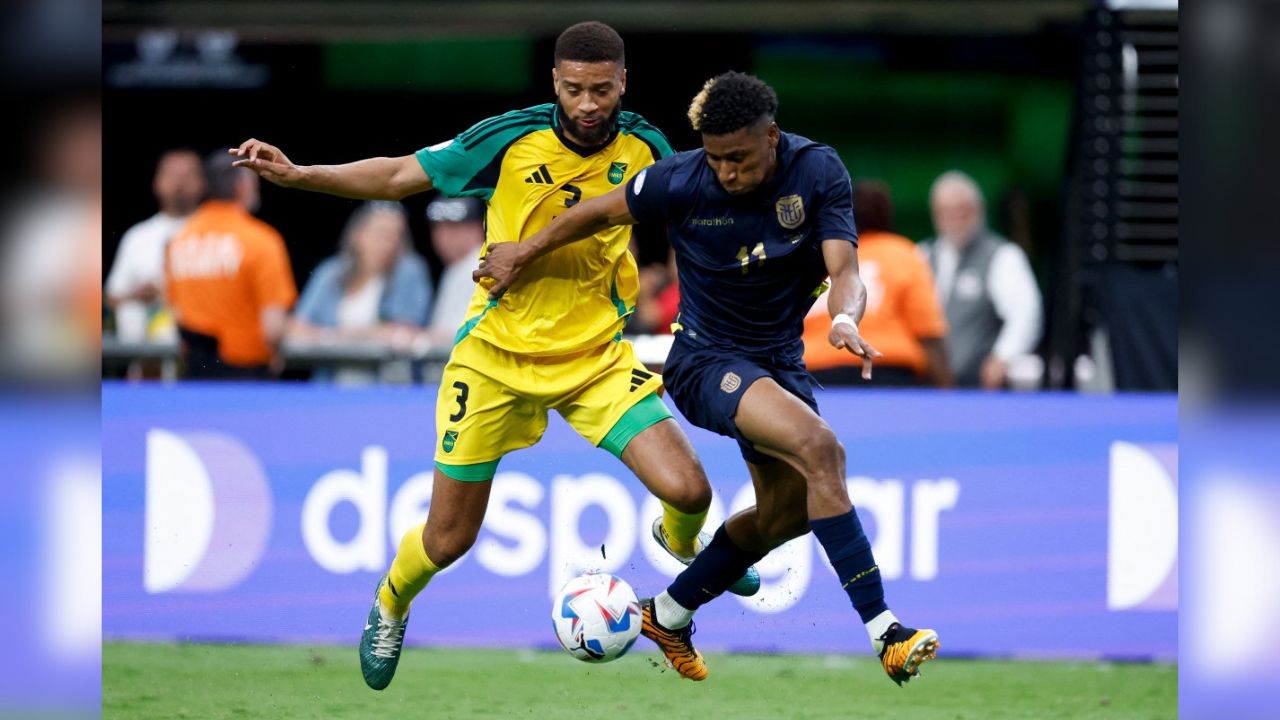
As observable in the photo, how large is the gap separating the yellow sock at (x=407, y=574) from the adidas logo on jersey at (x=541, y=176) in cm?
149

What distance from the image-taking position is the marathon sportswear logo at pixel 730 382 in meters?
6.19

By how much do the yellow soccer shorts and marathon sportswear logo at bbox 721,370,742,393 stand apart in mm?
483

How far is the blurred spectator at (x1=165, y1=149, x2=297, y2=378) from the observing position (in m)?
9.99

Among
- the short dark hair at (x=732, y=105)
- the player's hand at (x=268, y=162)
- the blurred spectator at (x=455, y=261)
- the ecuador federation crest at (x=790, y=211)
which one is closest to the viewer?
the short dark hair at (x=732, y=105)

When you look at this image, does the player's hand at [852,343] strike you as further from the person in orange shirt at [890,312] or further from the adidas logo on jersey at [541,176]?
the person in orange shirt at [890,312]

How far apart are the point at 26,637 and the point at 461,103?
37.8 ft

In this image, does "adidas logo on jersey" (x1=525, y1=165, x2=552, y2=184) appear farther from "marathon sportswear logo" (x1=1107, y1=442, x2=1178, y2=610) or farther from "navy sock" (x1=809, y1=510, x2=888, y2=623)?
"marathon sportswear logo" (x1=1107, y1=442, x2=1178, y2=610)

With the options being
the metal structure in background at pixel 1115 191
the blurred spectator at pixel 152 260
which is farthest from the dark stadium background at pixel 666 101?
the blurred spectator at pixel 152 260

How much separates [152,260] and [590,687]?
477 centimetres

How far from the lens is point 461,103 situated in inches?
549

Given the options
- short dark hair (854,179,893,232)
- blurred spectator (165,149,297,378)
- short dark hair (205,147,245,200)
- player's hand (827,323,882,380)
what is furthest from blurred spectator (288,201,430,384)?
player's hand (827,323,882,380)

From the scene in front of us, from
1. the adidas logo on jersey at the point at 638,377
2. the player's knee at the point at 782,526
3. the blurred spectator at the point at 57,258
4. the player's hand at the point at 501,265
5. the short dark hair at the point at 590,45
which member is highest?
the short dark hair at the point at 590,45

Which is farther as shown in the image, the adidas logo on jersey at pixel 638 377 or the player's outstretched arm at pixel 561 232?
the adidas logo on jersey at pixel 638 377

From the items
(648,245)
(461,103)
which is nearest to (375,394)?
(648,245)
